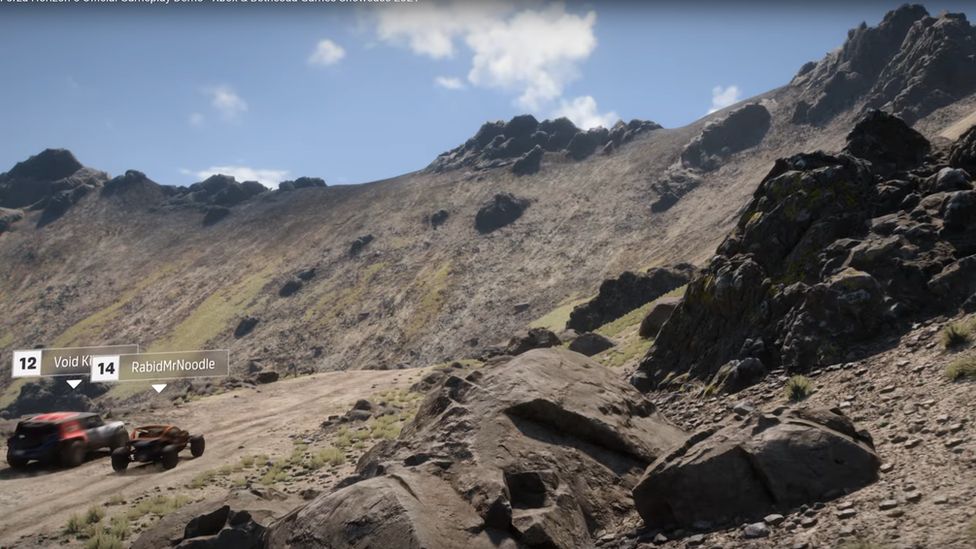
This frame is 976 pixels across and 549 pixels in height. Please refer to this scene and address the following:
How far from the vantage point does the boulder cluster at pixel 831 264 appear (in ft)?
48.5

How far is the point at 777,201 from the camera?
1991 cm

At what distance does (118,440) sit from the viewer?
25.0 m

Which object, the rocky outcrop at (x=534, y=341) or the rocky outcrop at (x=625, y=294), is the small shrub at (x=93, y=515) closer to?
the rocky outcrop at (x=534, y=341)

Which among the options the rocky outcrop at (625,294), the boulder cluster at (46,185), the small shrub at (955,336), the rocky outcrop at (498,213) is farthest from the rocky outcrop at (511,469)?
the boulder cluster at (46,185)

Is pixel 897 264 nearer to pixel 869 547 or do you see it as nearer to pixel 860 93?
pixel 869 547

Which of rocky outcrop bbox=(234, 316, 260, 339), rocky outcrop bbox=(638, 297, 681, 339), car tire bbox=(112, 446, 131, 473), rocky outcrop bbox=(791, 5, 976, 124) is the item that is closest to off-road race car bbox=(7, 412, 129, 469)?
car tire bbox=(112, 446, 131, 473)

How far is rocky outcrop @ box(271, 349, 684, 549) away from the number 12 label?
3858 inches

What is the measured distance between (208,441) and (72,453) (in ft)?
17.3

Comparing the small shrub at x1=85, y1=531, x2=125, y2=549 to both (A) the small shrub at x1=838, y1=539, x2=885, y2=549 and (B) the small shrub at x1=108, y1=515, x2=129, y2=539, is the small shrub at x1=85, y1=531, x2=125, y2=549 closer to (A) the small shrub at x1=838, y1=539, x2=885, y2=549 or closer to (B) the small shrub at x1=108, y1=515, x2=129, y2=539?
(B) the small shrub at x1=108, y1=515, x2=129, y2=539

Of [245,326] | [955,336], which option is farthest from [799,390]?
[245,326]

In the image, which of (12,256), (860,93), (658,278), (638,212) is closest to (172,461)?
(658,278)

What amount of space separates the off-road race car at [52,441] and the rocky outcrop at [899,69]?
88.6 metres

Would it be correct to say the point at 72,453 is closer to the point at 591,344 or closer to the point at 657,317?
the point at 591,344

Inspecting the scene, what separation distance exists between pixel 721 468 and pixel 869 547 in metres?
2.37
